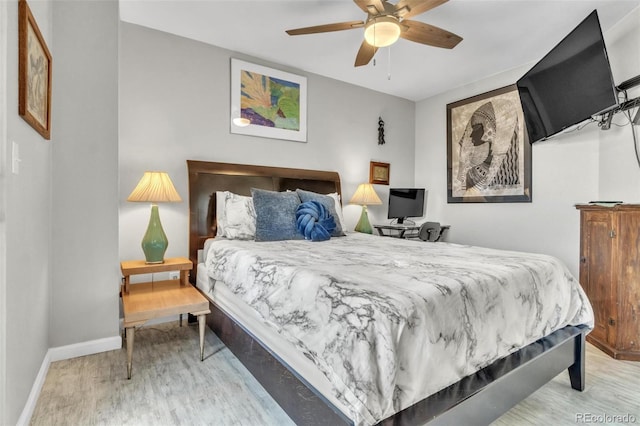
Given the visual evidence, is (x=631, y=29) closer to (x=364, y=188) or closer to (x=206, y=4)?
(x=364, y=188)

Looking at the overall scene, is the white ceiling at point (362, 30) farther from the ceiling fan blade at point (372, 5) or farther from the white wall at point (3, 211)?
the white wall at point (3, 211)

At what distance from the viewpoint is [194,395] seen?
1.82 meters

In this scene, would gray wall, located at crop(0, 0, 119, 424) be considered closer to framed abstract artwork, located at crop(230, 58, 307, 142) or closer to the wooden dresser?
framed abstract artwork, located at crop(230, 58, 307, 142)

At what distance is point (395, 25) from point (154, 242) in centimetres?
243

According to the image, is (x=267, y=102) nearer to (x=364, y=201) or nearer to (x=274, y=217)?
(x=274, y=217)

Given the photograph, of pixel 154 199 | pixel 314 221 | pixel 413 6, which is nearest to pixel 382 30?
pixel 413 6

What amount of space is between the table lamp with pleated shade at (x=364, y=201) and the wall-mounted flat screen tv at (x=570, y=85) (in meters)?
1.81

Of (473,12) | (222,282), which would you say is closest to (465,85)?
(473,12)

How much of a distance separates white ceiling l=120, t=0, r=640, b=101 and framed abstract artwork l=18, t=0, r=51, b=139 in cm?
110

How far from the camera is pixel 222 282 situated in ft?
7.66

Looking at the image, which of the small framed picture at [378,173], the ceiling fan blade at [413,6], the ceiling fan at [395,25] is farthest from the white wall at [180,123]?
the ceiling fan blade at [413,6]

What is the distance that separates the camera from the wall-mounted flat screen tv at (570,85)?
224 centimetres

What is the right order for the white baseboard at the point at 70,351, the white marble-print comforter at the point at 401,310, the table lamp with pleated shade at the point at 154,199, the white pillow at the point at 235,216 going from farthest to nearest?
the white pillow at the point at 235,216
the table lamp with pleated shade at the point at 154,199
the white baseboard at the point at 70,351
the white marble-print comforter at the point at 401,310

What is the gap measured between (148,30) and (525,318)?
12.0 feet
